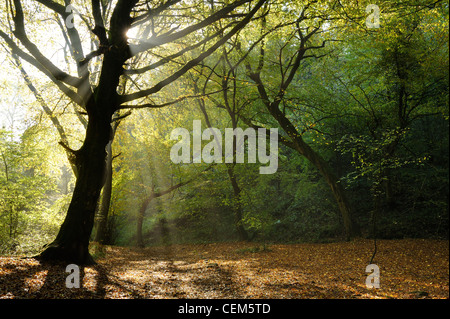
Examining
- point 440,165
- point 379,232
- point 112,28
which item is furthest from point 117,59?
point 440,165

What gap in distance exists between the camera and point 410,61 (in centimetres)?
948

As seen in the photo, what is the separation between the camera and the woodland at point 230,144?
5.82m

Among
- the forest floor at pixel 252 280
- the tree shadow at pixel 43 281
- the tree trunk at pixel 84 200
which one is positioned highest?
the tree trunk at pixel 84 200

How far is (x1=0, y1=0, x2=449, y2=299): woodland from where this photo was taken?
582 cm

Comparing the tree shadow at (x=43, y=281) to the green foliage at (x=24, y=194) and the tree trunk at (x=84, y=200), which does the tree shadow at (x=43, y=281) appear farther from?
the green foliage at (x=24, y=194)

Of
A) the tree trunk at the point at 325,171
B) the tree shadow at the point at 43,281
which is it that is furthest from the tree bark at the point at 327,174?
the tree shadow at the point at 43,281

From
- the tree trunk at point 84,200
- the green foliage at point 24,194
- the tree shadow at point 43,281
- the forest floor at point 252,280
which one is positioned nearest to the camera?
the tree shadow at point 43,281

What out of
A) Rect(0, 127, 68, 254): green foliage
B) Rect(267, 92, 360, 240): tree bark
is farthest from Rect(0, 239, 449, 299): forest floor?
Rect(0, 127, 68, 254): green foliage

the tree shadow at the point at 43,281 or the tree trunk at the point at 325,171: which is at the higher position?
the tree trunk at the point at 325,171

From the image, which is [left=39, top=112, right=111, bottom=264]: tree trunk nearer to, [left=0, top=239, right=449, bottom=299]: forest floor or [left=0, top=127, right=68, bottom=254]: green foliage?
[left=0, top=239, right=449, bottom=299]: forest floor

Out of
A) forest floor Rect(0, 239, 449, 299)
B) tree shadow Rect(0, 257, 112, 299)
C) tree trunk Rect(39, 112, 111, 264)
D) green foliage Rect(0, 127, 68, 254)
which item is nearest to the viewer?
tree shadow Rect(0, 257, 112, 299)

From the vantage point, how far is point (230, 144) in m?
13.9

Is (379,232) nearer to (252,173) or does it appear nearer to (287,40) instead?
(252,173)
